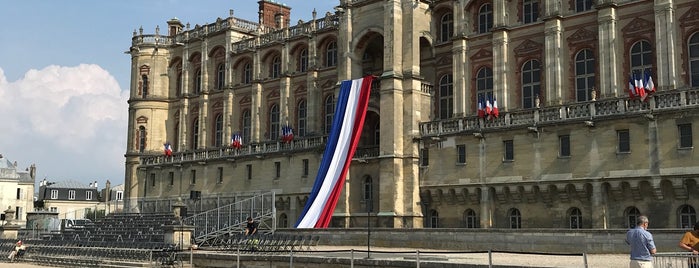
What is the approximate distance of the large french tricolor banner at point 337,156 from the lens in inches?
1763

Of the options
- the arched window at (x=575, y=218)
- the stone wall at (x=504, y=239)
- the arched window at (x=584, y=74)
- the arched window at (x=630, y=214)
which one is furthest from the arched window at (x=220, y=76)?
the arched window at (x=630, y=214)

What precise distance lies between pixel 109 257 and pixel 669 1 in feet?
94.0

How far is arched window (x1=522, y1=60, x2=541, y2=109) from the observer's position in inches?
1668

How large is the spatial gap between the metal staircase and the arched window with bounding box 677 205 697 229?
66.7 feet

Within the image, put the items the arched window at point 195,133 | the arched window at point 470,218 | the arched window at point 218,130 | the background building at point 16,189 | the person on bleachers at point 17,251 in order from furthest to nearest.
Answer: the background building at point 16,189 → the arched window at point 195,133 → the arched window at point 218,130 → the person on bleachers at point 17,251 → the arched window at point 470,218

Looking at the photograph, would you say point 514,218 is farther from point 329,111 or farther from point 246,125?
point 246,125

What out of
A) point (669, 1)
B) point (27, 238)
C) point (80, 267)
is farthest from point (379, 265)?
point (27, 238)

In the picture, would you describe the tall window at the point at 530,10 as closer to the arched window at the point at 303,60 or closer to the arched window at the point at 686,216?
the arched window at the point at 686,216

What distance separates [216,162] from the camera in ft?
194

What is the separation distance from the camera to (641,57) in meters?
38.3

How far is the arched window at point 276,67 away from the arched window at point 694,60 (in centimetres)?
3066

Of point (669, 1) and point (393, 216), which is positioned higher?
point (669, 1)

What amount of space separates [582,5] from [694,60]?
22.3 ft

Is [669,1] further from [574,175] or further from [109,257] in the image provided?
[109,257]
